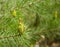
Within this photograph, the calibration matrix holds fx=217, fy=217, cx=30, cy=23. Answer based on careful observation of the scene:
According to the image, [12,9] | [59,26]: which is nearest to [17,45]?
[12,9]

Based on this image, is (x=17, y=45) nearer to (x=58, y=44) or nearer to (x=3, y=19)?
(x=3, y=19)

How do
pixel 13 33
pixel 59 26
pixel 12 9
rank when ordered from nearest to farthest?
pixel 13 33 < pixel 12 9 < pixel 59 26

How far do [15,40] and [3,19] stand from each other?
0.69 ft

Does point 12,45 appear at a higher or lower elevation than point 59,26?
higher

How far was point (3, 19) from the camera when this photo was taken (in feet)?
4.36

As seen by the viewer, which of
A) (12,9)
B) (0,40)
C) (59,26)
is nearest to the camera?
(0,40)

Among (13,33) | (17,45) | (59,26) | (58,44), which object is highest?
(13,33)

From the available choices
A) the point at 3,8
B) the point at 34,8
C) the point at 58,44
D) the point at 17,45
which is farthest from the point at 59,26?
the point at 17,45

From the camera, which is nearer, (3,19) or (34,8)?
(3,19)

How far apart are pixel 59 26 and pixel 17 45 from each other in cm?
180

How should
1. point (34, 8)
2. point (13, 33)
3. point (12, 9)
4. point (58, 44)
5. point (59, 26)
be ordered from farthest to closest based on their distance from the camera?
1. point (58, 44)
2. point (59, 26)
3. point (34, 8)
4. point (12, 9)
5. point (13, 33)

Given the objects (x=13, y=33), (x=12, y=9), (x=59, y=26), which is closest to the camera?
(x=13, y=33)

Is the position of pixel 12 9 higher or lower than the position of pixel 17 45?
higher

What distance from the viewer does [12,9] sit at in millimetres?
1424
